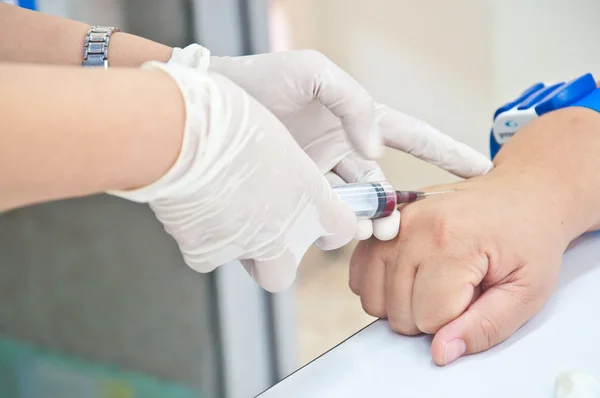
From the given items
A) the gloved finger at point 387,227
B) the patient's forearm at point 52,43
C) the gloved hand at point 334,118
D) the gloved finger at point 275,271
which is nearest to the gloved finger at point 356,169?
the gloved hand at point 334,118

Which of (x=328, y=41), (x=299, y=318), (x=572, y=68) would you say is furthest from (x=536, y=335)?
(x=328, y=41)

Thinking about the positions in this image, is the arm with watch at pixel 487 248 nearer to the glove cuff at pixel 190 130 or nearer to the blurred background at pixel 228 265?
the glove cuff at pixel 190 130

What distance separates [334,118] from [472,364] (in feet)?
1.36

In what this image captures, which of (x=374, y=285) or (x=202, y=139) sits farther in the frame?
(x=374, y=285)

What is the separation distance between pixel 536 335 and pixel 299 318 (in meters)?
0.97

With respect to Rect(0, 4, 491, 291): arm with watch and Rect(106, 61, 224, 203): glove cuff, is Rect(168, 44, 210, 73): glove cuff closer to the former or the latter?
Rect(0, 4, 491, 291): arm with watch

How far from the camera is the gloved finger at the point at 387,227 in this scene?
2.14 ft

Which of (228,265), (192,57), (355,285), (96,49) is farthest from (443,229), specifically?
(228,265)

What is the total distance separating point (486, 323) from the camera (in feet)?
1.83

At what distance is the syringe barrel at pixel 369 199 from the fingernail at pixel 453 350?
0.18m

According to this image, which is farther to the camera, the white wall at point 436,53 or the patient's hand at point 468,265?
the white wall at point 436,53

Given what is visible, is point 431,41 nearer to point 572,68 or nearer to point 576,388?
point 572,68

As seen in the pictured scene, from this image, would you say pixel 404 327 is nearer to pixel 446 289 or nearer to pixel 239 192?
pixel 446 289

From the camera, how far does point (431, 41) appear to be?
1.61 meters
